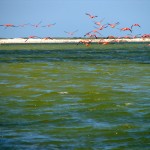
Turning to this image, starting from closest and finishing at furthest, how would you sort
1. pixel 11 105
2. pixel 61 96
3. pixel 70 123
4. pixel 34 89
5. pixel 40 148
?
1. pixel 40 148
2. pixel 70 123
3. pixel 11 105
4. pixel 61 96
5. pixel 34 89

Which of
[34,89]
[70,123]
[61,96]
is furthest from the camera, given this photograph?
[34,89]

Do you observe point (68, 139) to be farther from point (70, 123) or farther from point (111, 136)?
point (70, 123)

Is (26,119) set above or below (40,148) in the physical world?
below

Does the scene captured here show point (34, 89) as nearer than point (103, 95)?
No

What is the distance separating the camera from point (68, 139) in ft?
50.2

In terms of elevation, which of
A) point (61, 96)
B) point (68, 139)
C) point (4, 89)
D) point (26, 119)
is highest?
point (68, 139)

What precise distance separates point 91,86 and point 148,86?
3.52 metres

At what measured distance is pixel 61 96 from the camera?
2533cm

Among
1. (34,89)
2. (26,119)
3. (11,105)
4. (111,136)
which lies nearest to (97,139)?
(111,136)

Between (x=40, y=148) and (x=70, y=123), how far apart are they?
3.92m

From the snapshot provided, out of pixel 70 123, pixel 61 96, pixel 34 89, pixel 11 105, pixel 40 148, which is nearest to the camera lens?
pixel 40 148

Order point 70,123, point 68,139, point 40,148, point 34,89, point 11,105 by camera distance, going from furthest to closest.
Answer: point 34,89 < point 11,105 < point 70,123 < point 68,139 < point 40,148

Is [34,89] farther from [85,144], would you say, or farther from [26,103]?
[85,144]

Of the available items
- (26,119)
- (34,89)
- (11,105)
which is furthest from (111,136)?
(34,89)
